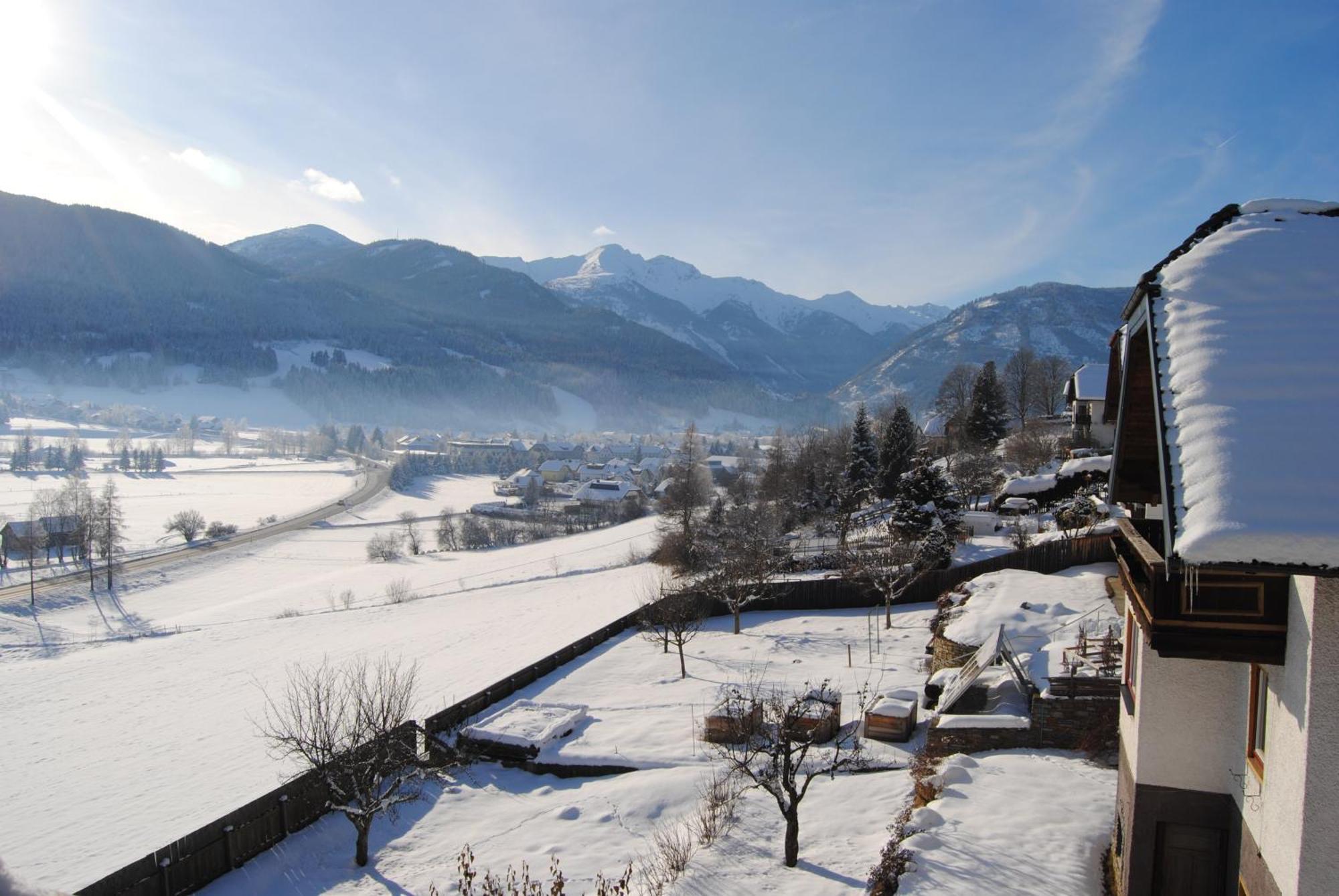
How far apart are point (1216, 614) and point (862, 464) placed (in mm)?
50906

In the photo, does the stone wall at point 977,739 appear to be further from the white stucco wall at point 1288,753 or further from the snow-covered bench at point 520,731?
the snow-covered bench at point 520,731

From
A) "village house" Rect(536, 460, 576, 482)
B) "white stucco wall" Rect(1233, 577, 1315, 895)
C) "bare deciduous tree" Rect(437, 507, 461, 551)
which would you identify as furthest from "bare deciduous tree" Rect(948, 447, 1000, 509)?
"village house" Rect(536, 460, 576, 482)

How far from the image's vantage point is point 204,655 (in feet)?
121

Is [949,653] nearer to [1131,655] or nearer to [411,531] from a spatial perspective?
[1131,655]

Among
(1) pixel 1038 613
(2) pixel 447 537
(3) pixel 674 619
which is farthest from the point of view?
(2) pixel 447 537

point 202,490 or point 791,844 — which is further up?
point 791,844

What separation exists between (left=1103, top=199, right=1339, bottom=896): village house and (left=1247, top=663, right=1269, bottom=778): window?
0.02 meters

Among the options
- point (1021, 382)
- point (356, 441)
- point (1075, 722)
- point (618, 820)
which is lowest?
point (618, 820)

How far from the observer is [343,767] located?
14.0 metres

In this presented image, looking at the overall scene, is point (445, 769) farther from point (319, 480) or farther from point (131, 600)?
point (319, 480)

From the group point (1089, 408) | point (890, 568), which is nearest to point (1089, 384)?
point (1089, 408)

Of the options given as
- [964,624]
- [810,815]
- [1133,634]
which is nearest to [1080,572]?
[964,624]

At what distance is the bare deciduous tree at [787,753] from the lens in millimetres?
11250

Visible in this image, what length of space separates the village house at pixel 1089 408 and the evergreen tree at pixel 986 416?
720cm
